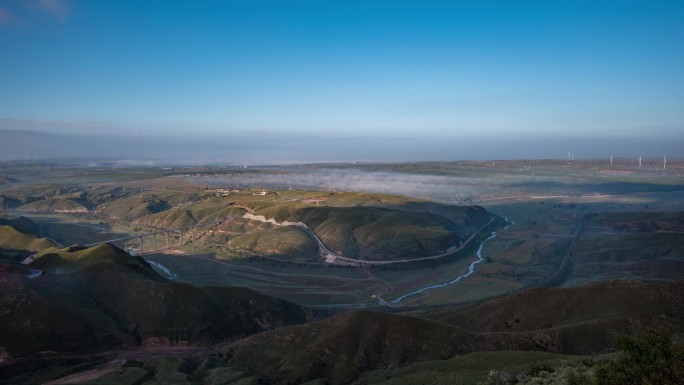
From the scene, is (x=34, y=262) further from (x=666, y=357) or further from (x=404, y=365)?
(x=666, y=357)

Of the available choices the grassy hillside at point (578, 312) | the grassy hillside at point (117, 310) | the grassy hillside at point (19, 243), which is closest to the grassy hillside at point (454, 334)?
the grassy hillside at point (578, 312)

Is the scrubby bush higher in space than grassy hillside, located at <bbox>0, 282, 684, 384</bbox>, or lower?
higher

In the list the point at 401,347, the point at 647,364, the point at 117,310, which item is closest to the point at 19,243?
the point at 117,310

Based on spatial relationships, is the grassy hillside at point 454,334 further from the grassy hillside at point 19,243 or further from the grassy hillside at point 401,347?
the grassy hillside at point 19,243

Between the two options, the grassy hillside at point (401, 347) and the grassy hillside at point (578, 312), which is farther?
the grassy hillside at point (578, 312)

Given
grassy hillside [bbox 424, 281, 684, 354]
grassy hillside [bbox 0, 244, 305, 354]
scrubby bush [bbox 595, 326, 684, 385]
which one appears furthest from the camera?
grassy hillside [bbox 0, 244, 305, 354]

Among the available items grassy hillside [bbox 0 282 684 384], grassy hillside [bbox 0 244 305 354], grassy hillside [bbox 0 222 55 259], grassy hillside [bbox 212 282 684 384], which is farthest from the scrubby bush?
grassy hillside [bbox 0 222 55 259]

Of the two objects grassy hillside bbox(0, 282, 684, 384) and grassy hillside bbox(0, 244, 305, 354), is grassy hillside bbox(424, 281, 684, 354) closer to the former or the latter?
grassy hillside bbox(0, 282, 684, 384)

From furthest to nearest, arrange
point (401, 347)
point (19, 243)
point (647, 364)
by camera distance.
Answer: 1. point (19, 243)
2. point (401, 347)
3. point (647, 364)

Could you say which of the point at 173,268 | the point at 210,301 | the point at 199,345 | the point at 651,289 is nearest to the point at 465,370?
the point at 651,289

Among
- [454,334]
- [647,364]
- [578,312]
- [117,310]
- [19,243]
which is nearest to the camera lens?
[647,364]

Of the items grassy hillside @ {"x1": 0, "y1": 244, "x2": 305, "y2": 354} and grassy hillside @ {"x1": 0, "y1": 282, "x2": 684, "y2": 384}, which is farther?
grassy hillside @ {"x1": 0, "y1": 244, "x2": 305, "y2": 354}

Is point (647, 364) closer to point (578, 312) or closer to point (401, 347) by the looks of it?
point (401, 347)
